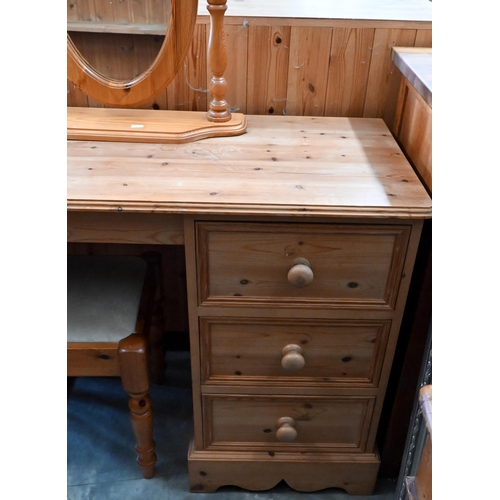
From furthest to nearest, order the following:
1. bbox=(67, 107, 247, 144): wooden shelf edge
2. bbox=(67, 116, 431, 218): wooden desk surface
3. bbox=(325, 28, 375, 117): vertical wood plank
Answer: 1. bbox=(325, 28, 375, 117): vertical wood plank
2. bbox=(67, 107, 247, 144): wooden shelf edge
3. bbox=(67, 116, 431, 218): wooden desk surface

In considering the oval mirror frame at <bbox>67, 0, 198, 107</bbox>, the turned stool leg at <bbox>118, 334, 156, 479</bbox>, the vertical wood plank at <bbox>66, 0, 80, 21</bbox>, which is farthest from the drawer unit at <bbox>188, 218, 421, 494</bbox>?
the vertical wood plank at <bbox>66, 0, 80, 21</bbox>

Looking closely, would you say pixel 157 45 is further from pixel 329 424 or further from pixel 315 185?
pixel 329 424

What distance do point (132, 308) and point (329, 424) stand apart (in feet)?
1.71

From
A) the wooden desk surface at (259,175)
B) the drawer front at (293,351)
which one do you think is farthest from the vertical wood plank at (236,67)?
the drawer front at (293,351)

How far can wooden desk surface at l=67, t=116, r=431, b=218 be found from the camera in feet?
2.92

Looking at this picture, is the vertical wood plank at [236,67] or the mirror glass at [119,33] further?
Answer: the vertical wood plank at [236,67]

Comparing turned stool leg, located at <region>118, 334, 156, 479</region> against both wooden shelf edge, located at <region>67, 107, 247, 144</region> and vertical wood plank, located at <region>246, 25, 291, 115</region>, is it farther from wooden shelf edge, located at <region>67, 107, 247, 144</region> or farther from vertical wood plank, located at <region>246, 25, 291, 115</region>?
vertical wood plank, located at <region>246, 25, 291, 115</region>

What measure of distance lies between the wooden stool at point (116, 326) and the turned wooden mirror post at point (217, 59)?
0.42m

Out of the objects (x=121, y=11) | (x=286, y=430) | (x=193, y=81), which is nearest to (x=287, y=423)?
(x=286, y=430)

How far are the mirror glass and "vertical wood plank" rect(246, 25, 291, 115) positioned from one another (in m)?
0.24

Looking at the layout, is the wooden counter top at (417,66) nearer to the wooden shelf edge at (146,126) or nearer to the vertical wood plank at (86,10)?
the wooden shelf edge at (146,126)

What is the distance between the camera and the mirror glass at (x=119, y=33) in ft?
3.44

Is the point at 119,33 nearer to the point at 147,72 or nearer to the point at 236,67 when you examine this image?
the point at 147,72
